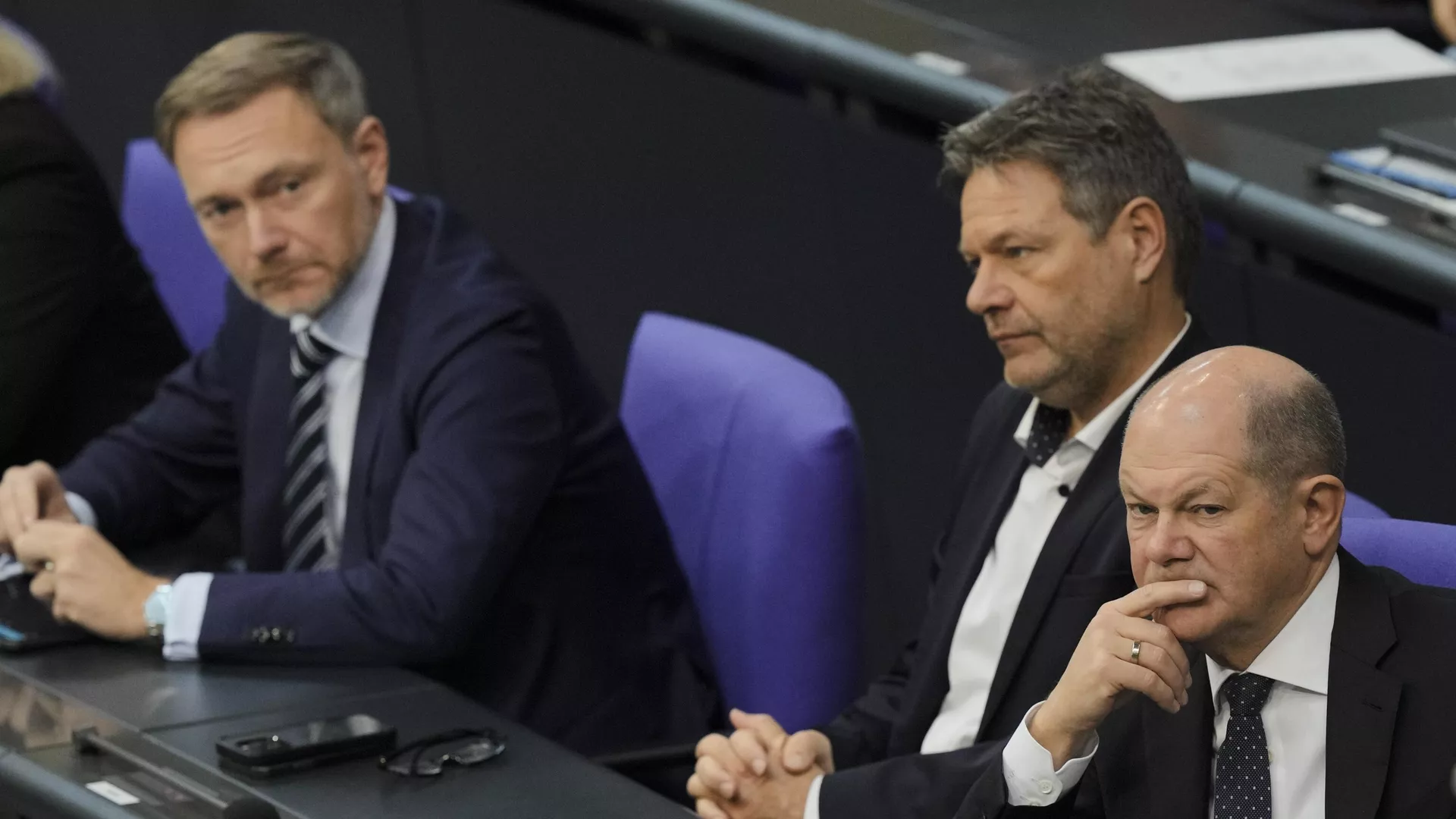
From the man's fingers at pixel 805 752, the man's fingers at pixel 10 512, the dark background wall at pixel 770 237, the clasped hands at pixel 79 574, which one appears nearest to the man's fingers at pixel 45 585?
the clasped hands at pixel 79 574

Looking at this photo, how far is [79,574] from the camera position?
225 centimetres

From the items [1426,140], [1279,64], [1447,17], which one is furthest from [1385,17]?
[1426,140]

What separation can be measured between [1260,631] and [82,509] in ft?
5.46

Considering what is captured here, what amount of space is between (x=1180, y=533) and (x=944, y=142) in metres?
0.70

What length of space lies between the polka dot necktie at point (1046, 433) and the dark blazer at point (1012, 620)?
3cm

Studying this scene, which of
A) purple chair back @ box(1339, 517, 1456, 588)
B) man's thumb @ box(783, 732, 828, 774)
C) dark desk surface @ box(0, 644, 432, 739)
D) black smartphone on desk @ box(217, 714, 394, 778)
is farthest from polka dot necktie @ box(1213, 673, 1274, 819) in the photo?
dark desk surface @ box(0, 644, 432, 739)

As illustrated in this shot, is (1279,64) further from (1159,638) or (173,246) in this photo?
(173,246)

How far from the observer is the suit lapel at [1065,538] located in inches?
75.2

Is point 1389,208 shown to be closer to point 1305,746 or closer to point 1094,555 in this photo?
point 1094,555

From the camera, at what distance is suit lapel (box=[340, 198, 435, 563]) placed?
2.40 m

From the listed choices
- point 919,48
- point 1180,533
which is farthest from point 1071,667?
point 919,48

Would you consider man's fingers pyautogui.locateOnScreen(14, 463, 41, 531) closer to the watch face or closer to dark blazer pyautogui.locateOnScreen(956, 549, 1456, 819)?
the watch face

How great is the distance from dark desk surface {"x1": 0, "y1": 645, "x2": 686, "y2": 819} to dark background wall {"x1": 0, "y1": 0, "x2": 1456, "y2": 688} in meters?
1.17

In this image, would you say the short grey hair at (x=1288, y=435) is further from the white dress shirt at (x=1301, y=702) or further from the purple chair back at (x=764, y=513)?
the purple chair back at (x=764, y=513)
